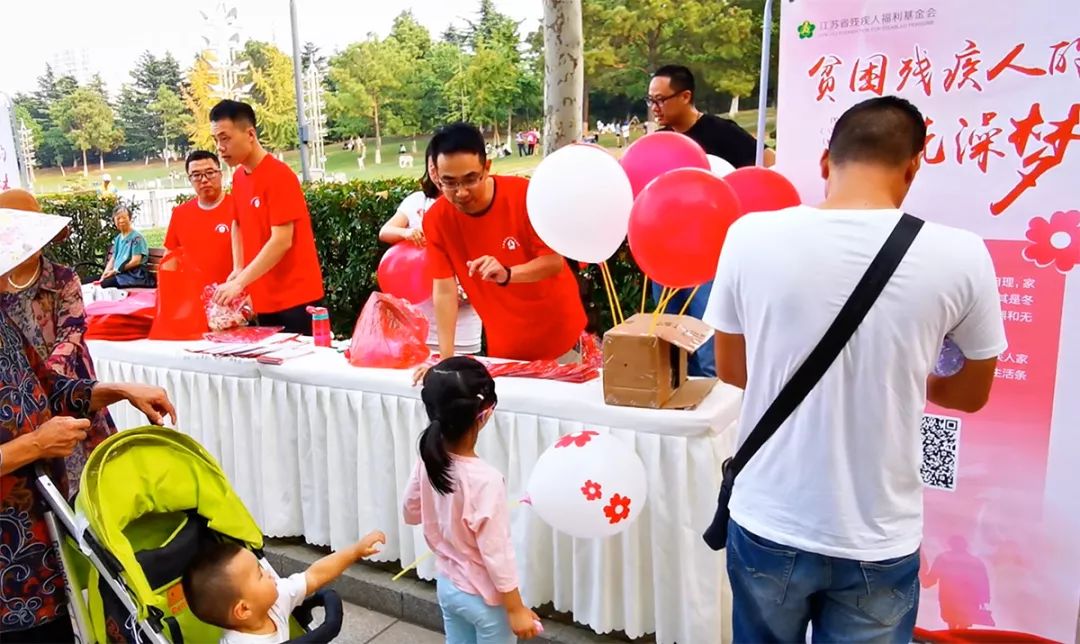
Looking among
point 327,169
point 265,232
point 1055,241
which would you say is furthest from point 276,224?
point 327,169

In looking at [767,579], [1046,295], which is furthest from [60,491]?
[1046,295]

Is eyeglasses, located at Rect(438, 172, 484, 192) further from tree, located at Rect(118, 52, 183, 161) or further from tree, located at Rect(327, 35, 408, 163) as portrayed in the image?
tree, located at Rect(118, 52, 183, 161)

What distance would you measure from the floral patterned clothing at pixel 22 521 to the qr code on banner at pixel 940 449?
2.38 meters

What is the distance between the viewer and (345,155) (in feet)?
37.3

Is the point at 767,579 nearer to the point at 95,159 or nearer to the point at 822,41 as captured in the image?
the point at 822,41

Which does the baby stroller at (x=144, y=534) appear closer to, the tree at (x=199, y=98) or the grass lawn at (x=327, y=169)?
the grass lawn at (x=327, y=169)

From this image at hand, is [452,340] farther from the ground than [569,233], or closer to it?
closer to it

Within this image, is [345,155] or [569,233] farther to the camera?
[345,155]

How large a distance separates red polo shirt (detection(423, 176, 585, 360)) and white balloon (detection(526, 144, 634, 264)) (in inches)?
15.6

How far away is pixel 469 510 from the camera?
1.58m

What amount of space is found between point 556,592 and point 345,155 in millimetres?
10172

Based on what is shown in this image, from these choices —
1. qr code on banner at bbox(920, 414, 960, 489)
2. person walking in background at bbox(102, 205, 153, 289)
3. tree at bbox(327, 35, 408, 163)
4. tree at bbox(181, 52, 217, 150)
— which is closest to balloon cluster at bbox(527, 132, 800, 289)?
qr code on banner at bbox(920, 414, 960, 489)

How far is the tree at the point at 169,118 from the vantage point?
40.1ft

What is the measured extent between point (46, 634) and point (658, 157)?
196 cm
